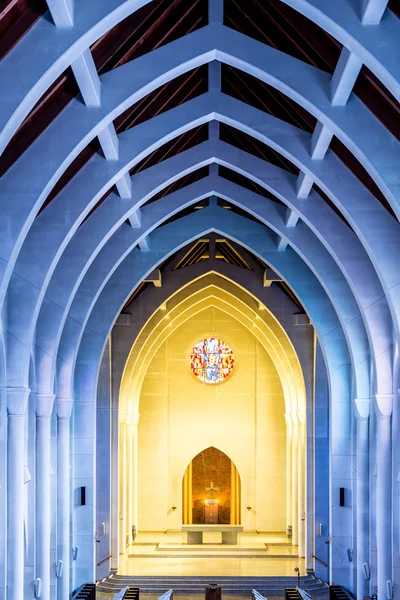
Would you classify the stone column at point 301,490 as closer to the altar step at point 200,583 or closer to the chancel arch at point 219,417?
the altar step at point 200,583

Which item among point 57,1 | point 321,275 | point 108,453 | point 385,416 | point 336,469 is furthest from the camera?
point 108,453

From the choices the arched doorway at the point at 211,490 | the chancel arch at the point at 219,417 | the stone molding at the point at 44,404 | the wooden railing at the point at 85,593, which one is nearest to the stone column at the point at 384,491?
the stone molding at the point at 44,404

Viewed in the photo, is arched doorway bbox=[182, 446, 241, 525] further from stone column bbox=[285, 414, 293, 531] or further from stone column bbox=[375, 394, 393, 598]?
stone column bbox=[375, 394, 393, 598]

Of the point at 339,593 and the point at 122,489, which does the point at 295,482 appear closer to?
the point at 122,489

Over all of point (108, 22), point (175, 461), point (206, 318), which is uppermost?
point (108, 22)

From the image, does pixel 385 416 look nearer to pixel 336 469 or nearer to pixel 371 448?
pixel 371 448

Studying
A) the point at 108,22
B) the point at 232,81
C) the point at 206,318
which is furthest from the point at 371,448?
the point at 206,318

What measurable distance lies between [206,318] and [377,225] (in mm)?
22527

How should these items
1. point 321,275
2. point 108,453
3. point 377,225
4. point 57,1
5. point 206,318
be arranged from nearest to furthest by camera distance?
point 57,1, point 377,225, point 321,275, point 108,453, point 206,318

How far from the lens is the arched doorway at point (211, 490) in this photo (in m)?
38.8

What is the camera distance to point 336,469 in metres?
23.7

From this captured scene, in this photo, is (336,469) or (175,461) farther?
(175,461)

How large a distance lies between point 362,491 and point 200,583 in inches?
303

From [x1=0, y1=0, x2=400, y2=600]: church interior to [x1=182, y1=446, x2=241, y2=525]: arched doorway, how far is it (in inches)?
4.0
